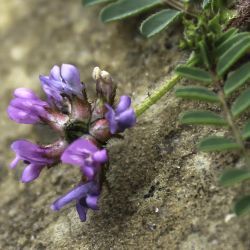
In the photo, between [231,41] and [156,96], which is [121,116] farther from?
[231,41]

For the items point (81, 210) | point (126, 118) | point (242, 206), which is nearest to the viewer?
point (242, 206)

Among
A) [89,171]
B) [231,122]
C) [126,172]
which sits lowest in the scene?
[126,172]

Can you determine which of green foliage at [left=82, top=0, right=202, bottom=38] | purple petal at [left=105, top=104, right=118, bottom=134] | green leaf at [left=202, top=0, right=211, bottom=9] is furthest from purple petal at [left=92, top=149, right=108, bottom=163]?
green leaf at [left=202, top=0, right=211, bottom=9]

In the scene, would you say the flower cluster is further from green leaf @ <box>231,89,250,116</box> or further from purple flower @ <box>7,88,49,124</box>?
green leaf @ <box>231,89,250,116</box>

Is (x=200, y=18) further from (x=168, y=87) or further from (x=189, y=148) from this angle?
(x=189, y=148)

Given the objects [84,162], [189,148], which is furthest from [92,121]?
[189,148]

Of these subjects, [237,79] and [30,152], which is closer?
[237,79]

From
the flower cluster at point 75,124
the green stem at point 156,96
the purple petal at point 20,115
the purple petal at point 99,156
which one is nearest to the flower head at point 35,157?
the flower cluster at point 75,124

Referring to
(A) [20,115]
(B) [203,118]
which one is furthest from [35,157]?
(B) [203,118]
